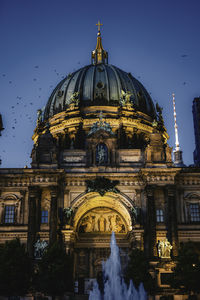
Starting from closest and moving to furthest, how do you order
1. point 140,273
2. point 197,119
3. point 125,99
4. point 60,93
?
point 140,273
point 125,99
point 60,93
point 197,119

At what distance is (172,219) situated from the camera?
47.8 metres

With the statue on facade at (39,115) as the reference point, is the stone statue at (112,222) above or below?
below

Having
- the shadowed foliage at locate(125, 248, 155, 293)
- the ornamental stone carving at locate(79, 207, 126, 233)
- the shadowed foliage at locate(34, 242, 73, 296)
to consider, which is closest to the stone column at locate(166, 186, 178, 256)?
the shadowed foliage at locate(125, 248, 155, 293)

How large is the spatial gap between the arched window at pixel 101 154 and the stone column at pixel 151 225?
22.1 feet

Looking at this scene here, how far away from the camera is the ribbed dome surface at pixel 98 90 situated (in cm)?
6662

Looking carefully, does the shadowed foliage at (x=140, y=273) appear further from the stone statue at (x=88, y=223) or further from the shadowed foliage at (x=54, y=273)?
the stone statue at (x=88, y=223)

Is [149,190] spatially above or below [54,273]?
above

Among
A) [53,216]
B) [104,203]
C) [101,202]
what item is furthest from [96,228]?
[53,216]

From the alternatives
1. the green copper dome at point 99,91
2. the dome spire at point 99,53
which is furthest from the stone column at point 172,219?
the dome spire at point 99,53

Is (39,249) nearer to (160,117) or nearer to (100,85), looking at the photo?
(100,85)

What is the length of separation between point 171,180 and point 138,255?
11.0m

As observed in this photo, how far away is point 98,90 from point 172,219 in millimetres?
27536

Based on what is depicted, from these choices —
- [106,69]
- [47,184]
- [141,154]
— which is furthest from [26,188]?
[106,69]

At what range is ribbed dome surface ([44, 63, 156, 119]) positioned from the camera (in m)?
66.6
